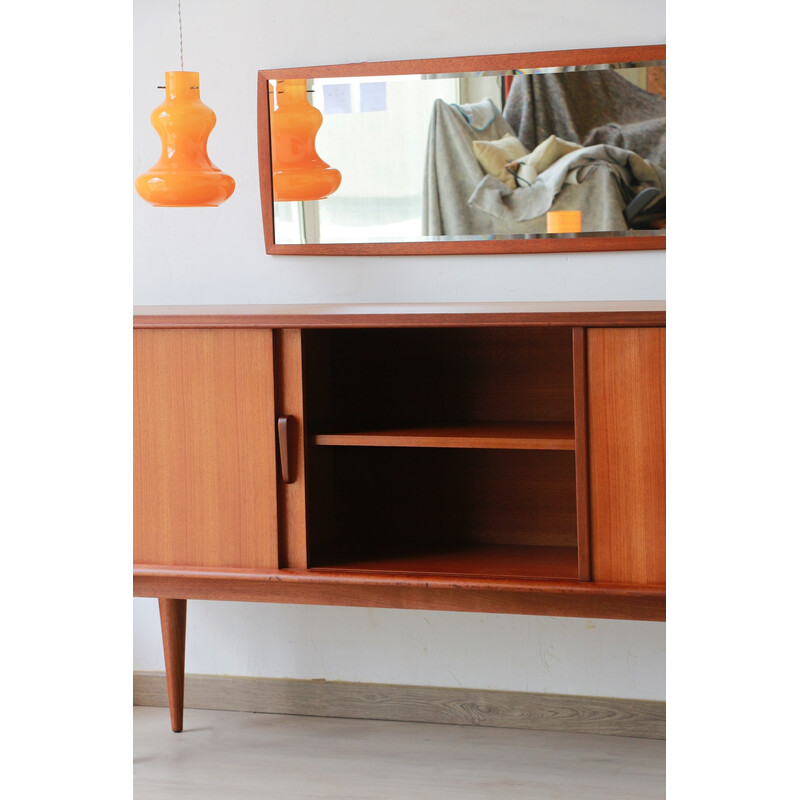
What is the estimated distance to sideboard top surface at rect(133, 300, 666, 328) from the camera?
1.77m

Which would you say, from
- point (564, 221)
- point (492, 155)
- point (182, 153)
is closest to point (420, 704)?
point (564, 221)

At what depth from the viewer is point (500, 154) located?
240 centimetres

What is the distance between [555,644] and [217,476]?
1.13m

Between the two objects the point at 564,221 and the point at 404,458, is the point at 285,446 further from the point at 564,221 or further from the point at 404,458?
the point at 564,221

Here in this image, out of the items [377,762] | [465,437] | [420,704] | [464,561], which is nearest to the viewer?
[465,437]

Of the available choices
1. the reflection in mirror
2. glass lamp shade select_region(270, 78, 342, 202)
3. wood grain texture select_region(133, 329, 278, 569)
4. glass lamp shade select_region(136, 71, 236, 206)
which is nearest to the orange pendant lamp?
glass lamp shade select_region(136, 71, 236, 206)

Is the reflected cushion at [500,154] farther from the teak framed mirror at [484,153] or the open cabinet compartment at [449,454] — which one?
the open cabinet compartment at [449,454]

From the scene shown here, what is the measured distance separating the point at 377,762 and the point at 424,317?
1.24 meters

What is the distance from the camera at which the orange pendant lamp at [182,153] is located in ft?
6.01
